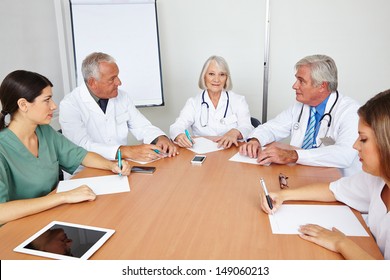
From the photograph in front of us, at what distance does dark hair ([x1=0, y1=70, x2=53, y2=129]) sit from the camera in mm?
1419

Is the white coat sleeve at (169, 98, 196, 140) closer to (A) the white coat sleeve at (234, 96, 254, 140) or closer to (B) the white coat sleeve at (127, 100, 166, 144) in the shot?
(B) the white coat sleeve at (127, 100, 166, 144)

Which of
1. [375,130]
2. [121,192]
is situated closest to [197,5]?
[121,192]

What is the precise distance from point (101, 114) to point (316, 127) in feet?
4.77

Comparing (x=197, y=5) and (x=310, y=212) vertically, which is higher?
(x=197, y=5)

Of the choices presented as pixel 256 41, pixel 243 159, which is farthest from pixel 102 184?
pixel 256 41

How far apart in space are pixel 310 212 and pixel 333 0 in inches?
115

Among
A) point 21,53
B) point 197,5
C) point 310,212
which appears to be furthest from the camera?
point 197,5

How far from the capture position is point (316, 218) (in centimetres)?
117

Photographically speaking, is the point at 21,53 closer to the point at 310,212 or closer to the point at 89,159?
the point at 89,159

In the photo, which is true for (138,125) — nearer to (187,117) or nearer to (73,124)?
(187,117)

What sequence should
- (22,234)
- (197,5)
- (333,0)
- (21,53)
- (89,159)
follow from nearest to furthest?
(22,234) → (89,159) → (21,53) → (333,0) → (197,5)

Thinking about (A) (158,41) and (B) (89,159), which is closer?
(B) (89,159)

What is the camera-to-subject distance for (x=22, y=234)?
1.08 meters

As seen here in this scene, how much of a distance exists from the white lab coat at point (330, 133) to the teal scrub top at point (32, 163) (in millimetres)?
1148
